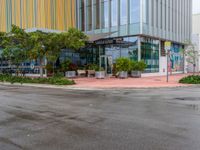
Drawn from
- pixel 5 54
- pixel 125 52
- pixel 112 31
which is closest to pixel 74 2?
pixel 112 31

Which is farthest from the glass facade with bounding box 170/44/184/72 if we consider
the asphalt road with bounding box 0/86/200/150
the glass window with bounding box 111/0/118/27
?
the asphalt road with bounding box 0/86/200/150

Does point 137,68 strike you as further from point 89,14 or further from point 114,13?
point 89,14

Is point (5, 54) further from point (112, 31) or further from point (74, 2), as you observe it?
point (74, 2)

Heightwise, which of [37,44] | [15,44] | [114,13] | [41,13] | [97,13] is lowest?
[37,44]

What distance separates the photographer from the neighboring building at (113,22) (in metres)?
31.3

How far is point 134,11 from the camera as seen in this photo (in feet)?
102

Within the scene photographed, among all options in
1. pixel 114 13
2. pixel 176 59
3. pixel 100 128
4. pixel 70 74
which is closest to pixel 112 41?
pixel 114 13

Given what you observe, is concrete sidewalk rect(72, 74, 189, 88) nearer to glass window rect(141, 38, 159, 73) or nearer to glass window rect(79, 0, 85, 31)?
glass window rect(141, 38, 159, 73)

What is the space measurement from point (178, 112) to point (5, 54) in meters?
19.8

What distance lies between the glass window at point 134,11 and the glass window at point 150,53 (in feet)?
8.94

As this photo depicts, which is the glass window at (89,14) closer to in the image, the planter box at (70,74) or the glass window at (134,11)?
the glass window at (134,11)

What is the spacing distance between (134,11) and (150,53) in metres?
6.16

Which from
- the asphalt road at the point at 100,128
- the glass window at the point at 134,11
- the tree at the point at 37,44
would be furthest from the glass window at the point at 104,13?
the asphalt road at the point at 100,128

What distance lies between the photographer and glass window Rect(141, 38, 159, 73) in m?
32.3
